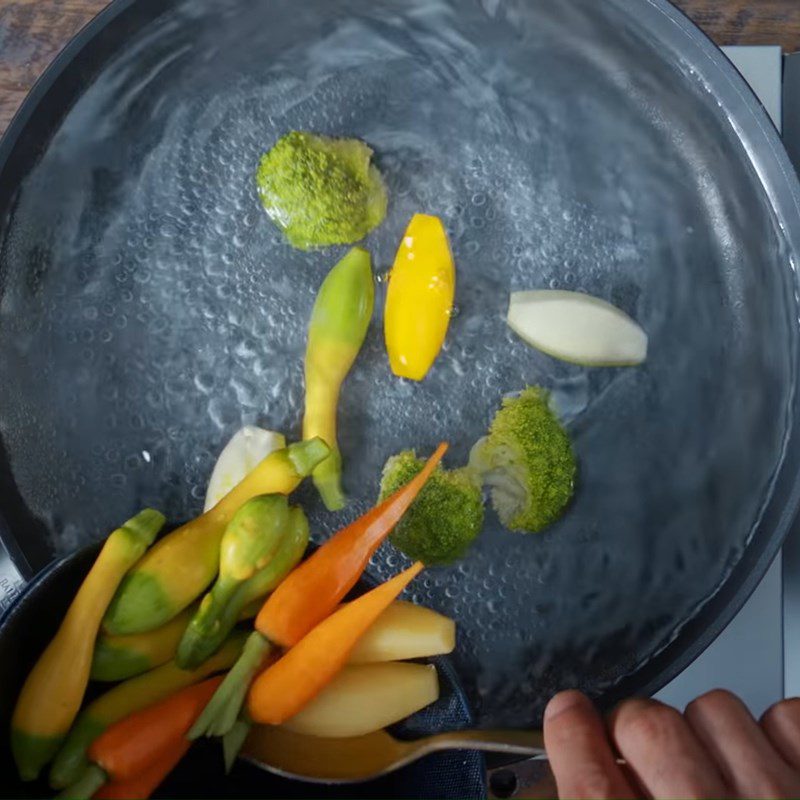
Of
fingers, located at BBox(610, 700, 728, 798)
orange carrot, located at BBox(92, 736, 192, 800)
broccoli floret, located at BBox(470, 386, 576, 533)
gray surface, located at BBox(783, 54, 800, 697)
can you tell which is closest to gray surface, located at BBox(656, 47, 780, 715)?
gray surface, located at BBox(783, 54, 800, 697)

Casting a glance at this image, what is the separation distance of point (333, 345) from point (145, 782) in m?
0.32

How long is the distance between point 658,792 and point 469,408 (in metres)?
0.34

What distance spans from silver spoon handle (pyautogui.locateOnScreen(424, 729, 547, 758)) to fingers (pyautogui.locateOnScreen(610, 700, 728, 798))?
0.22 feet

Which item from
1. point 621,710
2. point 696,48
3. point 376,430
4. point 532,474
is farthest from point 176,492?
point 696,48

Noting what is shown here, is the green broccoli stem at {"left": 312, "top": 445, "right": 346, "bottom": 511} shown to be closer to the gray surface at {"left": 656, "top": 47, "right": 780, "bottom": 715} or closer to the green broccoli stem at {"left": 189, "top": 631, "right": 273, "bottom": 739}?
the green broccoli stem at {"left": 189, "top": 631, "right": 273, "bottom": 739}

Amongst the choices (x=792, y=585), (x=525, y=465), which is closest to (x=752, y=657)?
(x=792, y=585)

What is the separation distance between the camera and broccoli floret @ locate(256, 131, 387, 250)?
2.23ft

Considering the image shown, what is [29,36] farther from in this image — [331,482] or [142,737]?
[142,737]

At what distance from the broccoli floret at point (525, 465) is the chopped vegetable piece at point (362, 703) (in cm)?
17

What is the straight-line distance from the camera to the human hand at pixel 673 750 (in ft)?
1.40

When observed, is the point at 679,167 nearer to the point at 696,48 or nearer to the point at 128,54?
the point at 696,48

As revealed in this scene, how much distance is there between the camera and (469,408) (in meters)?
0.71

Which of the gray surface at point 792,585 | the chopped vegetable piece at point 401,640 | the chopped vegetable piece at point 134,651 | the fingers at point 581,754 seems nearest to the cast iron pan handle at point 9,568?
the chopped vegetable piece at point 134,651

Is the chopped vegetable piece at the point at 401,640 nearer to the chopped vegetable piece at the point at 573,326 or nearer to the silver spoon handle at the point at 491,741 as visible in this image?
the silver spoon handle at the point at 491,741
